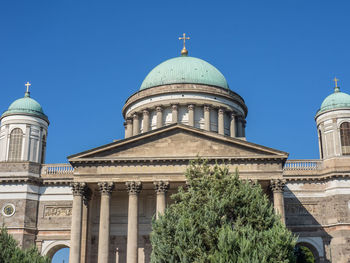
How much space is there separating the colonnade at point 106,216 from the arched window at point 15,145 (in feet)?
30.8

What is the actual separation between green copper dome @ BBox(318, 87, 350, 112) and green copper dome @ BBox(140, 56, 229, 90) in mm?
10766

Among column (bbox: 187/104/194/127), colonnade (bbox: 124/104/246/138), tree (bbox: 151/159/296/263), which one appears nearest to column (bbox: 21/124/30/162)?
colonnade (bbox: 124/104/246/138)

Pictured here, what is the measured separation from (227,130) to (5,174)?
2079 cm

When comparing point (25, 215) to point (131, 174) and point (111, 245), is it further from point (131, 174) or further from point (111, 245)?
point (131, 174)

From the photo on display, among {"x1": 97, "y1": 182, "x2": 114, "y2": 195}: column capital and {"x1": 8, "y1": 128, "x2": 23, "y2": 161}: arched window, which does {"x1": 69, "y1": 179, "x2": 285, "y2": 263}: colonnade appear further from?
{"x1": 8, "y1": 128, "x2": 23, "y2": 161}: arched window

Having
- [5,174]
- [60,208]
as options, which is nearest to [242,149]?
[60,208]

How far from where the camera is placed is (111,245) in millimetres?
40875

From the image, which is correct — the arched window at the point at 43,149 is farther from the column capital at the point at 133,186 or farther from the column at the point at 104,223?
the column capital at the point at 133,186

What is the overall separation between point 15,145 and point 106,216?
12.7m

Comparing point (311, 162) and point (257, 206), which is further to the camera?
point (311, 162)

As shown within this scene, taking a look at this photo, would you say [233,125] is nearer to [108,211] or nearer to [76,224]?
[108,211]

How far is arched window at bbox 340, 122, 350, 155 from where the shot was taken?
42844 mm

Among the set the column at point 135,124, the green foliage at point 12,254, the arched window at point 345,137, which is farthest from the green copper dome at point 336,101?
the green foliage at point 12,254

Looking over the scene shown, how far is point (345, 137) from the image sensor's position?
142 ft
